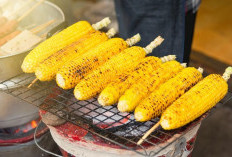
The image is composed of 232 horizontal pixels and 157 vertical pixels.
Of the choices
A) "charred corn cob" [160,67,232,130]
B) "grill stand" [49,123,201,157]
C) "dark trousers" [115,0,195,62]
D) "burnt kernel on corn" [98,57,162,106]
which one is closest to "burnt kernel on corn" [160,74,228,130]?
"charred corn cob" [160,67,232,130]

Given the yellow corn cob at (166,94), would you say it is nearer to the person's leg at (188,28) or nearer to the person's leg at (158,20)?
the person's leg at (158,20)

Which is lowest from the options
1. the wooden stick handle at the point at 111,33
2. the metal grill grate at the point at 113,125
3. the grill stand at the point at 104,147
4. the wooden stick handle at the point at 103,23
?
the grill stand at the point at 104,147

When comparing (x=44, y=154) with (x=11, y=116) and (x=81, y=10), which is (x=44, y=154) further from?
(x=81, y=10)

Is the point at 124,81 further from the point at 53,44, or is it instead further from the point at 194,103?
the point at 53,44

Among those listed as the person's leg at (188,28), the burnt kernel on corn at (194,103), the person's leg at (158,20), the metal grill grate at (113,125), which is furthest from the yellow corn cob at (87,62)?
the person's leg at (188,28)

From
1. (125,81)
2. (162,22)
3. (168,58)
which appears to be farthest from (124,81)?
(162,22)
